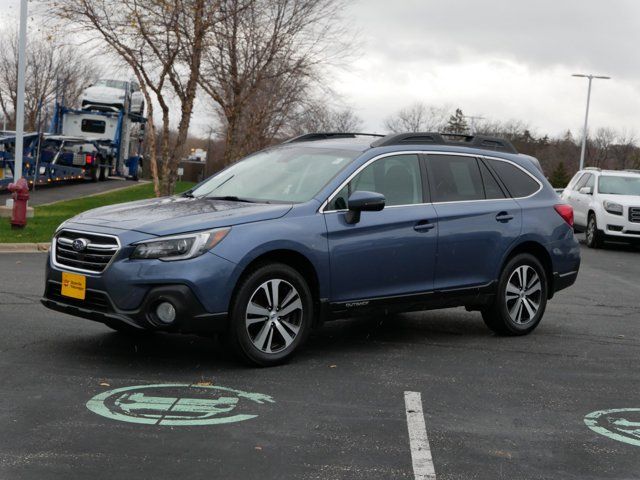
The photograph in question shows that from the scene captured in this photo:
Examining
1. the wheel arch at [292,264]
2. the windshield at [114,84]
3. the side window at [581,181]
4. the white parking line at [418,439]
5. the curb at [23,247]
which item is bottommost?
the curb at [23,247]

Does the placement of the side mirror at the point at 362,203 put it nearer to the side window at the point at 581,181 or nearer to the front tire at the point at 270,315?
the front tire at the point at 270,315

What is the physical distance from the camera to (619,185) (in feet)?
76.1

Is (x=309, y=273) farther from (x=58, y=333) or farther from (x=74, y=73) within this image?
(x=74, y=73)

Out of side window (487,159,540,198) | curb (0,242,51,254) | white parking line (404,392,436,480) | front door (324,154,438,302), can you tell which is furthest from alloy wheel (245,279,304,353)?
curb (0,242,51,254)

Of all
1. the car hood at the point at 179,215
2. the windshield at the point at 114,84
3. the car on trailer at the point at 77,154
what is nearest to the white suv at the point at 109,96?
the windshield at the point at 114,84

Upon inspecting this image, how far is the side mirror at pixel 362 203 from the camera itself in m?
7.18

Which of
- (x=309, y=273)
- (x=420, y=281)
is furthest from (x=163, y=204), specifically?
(x=420, y=281)

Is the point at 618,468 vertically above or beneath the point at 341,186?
beneath

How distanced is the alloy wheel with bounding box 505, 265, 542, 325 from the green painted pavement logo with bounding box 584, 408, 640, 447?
2.57 metres

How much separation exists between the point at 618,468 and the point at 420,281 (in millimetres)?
3174

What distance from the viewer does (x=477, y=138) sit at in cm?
886

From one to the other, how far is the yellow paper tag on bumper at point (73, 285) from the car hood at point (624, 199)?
17390 mm

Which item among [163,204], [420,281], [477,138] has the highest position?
[477,138]

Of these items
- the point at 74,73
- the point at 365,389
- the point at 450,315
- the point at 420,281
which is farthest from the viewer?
the point at 74,73
